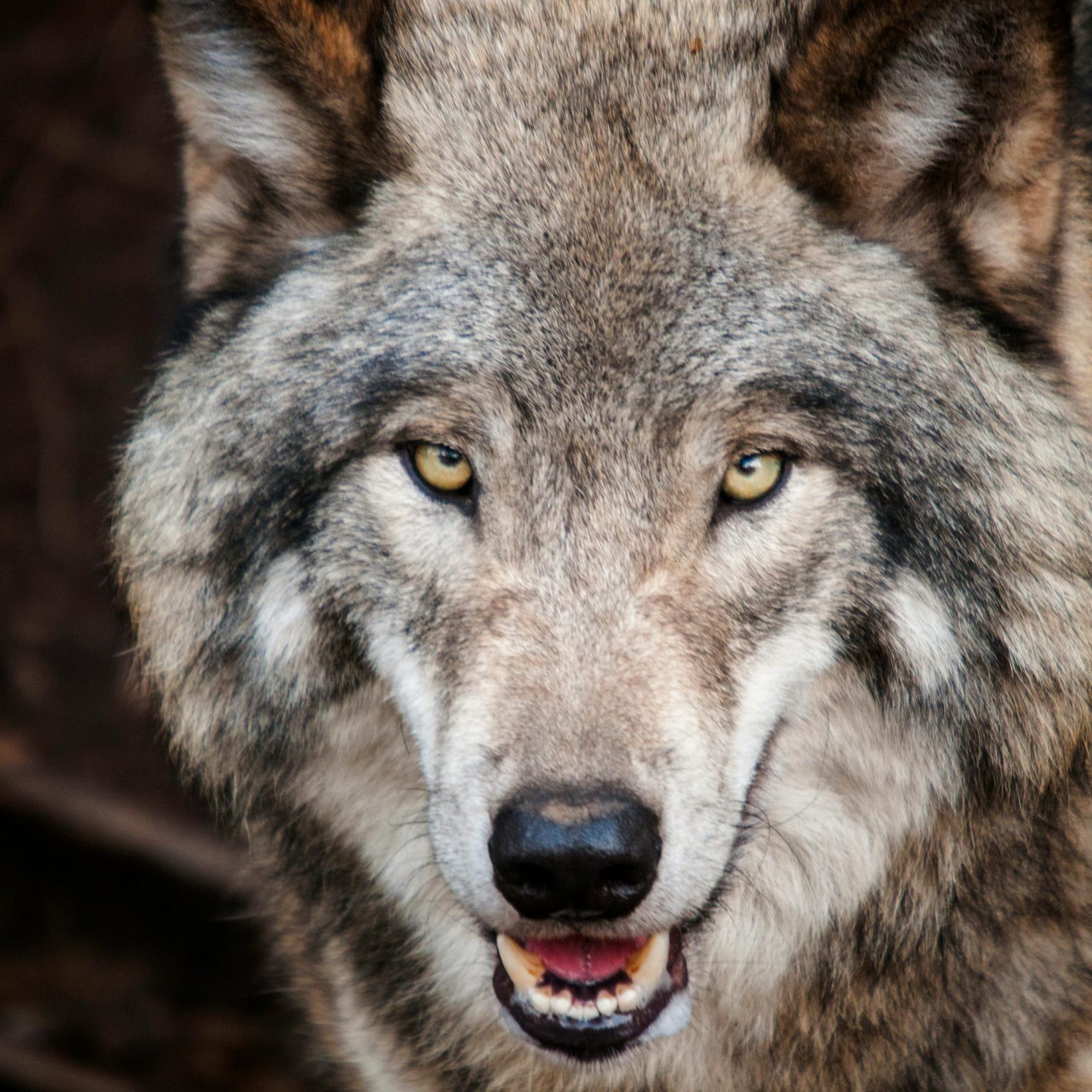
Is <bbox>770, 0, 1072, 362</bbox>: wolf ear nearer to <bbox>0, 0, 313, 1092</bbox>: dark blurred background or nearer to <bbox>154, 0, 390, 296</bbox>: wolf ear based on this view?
<bbox>154, 0, 390, 296</bbox>: wolf ear

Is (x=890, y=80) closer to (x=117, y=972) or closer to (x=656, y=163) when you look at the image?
(x=656, y=163)

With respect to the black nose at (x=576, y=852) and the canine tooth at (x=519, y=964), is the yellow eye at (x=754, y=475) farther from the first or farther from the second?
the canine tooth at (x=519, y=964)

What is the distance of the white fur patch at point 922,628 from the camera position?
2389 mm

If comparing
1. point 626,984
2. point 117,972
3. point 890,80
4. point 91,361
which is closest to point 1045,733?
point 626,984

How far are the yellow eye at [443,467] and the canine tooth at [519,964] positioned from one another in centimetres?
74

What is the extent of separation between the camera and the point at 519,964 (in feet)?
7.55

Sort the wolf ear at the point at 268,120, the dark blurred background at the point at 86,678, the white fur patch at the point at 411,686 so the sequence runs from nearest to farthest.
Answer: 1. the white fur patch at the point at 411,686
2. the wolf ear at the point at 268,120
3. the dark blurred background at the point at 86,678

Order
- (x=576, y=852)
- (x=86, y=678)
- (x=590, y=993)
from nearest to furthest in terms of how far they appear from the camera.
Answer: (x=576, y=852) < (x=590, y=993) < (x=86, y=678)

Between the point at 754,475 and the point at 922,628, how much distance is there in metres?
0.39

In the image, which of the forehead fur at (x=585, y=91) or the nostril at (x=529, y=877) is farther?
the forehead fur at (x=585, y=91)

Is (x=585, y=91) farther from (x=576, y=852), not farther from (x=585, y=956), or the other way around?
(x=585, y=956)

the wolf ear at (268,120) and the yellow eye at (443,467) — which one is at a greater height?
the wolf ear at (268,120)

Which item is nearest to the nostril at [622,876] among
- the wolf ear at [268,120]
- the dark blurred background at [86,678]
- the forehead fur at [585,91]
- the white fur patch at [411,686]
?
the white fur patch at [411,686]

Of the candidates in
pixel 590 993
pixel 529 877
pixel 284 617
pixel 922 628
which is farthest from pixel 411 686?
pixel 922 628
